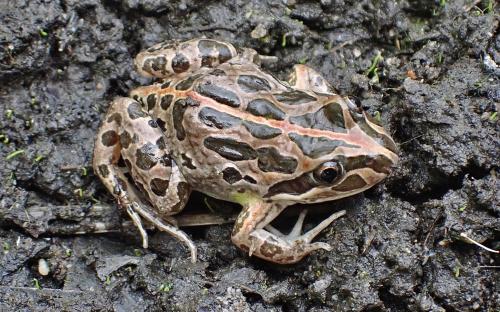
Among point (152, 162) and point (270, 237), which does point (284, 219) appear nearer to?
point (270, 237)

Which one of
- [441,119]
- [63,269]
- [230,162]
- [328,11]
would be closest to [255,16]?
[328,11]

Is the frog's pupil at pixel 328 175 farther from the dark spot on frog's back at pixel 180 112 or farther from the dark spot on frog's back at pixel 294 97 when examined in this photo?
the dark spot on frog's back at pixel 180 112

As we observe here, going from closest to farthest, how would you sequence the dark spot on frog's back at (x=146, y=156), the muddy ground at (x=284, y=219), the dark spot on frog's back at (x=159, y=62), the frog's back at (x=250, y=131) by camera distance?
the frog's back at (x=250, y=131) → the muddy ground at (x=284, y=219) → the dark spot on frog's back at (x=146, y=156) → the dark spot on frog's back at (x=159, y=62)

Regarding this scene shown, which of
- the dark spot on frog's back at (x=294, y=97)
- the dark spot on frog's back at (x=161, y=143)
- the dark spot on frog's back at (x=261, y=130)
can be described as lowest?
the dark spot on frog's back at (x=161, y=143)

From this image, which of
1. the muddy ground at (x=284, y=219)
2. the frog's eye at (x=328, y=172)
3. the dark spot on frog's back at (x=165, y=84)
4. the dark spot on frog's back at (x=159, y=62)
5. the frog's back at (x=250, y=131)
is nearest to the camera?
the frog's eye at (x=328, y=172)

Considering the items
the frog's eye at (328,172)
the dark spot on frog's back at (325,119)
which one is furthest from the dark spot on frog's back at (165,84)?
the frog's eye at (328,172)

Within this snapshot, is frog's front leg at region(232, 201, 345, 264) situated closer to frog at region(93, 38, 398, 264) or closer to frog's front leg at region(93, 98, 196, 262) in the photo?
frog at region(93, 38, 398, 264)
